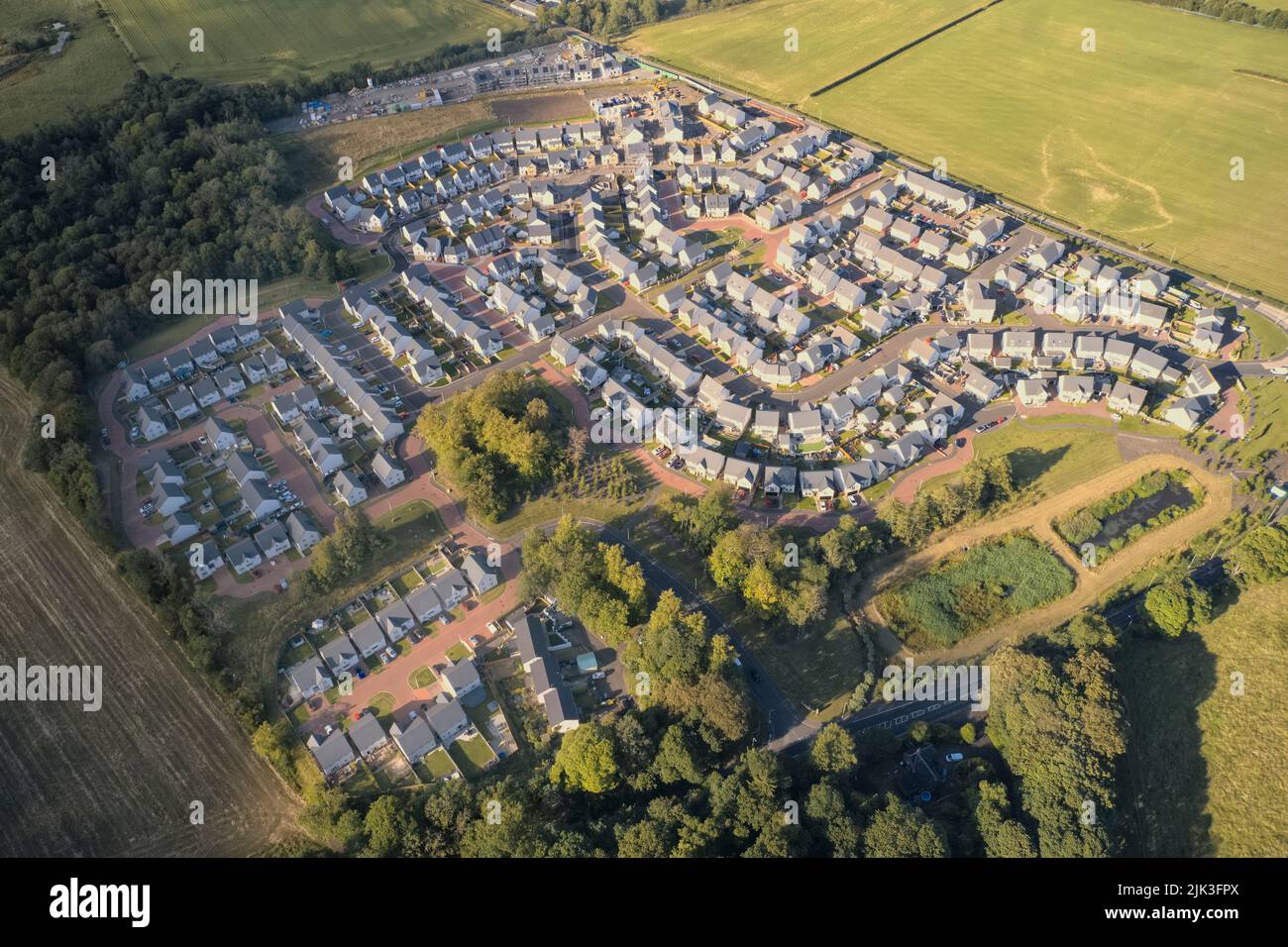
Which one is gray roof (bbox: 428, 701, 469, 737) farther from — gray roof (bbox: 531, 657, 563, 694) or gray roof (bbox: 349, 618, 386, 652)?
gray roof (bbox: 349, 618, 386, 652)

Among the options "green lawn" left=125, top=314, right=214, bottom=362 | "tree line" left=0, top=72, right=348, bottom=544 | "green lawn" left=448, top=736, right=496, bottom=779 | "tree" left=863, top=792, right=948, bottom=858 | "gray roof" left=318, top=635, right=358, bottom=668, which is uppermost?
"tree line" left=0, top=72, right=348, bottom=544

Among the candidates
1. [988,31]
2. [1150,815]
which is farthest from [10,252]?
[988,31]

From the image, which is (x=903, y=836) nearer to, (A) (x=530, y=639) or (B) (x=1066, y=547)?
(A) (x=530, y=639)

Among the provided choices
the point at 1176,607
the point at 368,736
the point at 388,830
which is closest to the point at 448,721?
the point at 368,736

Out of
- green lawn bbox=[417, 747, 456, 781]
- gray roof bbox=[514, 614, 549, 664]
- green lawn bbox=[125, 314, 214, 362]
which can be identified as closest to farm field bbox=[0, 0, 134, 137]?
green lawn bbox=[125, 314, 214, 362]

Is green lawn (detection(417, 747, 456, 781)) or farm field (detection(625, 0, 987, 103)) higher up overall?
farm field (detection(625, 0, 987, 103))

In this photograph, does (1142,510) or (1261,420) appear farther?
(1261,420)

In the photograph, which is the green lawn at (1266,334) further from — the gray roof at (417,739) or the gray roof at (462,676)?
the gray roof at (417,739)
